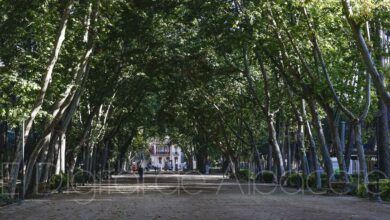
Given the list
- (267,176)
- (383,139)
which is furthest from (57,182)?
(267,176)

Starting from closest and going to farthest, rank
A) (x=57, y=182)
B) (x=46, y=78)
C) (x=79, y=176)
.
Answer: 1. (x=46, y=78)
2. (x=57, y=182)
3. (x=79, y=176)

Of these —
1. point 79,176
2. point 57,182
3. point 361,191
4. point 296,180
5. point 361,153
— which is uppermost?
point 361,153

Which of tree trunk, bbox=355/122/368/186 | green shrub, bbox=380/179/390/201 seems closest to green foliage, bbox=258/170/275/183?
tree trunk, bbox=355/122/368/186

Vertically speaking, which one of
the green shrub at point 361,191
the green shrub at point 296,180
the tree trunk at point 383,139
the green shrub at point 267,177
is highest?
the tree trunk at point 383,139

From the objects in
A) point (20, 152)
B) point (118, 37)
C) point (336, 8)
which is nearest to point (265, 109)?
point (118, 37)

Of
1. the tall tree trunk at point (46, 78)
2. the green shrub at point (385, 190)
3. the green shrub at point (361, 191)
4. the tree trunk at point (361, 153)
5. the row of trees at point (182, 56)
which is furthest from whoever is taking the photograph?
the tree trunk at point (361, 153)

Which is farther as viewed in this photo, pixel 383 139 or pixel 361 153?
pixel 383 139

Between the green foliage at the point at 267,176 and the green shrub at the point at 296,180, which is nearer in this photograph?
the green shrub at the point at 296,180

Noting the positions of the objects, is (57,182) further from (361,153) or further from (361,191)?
(361,153)

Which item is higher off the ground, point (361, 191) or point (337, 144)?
point (337, 144)

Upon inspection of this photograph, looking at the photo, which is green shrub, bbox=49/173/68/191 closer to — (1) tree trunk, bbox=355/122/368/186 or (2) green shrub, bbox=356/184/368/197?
(2) green shrub, bbox=356/184/368/197

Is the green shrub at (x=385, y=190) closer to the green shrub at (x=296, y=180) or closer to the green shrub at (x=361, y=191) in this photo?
the green shrub at (x=361, y=191)

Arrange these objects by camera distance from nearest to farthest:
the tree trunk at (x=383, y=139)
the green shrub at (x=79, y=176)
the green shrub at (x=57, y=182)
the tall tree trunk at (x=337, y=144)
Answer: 1. the tall tree trunk at (x=337, y=144)
2. the tree trunk at (x=383, y=139)
3. the green shrub at (x=57, y=182)
4. the green shrub at (x=79, y=176)

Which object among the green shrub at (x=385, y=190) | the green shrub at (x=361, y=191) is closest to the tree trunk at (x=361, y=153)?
the green shrub at (x=361, y=191)
